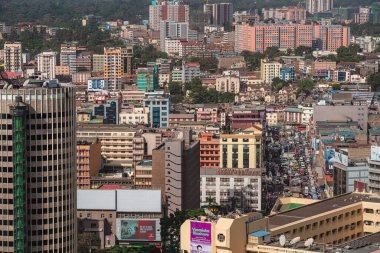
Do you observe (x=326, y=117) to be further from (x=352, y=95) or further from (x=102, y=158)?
(x=102, y=158)

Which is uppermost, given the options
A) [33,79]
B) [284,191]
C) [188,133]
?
[33,79]

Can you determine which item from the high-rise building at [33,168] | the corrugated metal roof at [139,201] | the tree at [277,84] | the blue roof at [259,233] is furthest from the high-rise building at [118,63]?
the blue roof at [259,233]

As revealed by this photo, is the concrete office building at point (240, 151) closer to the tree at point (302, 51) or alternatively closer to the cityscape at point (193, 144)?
the cityscape at point (193, 144)

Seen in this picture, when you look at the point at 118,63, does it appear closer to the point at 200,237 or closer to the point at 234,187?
the point at 234,187

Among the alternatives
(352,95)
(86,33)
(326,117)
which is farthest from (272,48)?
(326,117)

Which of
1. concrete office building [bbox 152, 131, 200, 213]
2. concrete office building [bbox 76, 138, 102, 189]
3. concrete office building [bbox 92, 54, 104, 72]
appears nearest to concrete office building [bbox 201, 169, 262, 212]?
concrete office building [bbox 152, 131, 200, 213]

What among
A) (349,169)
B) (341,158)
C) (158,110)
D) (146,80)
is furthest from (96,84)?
(349,169)
